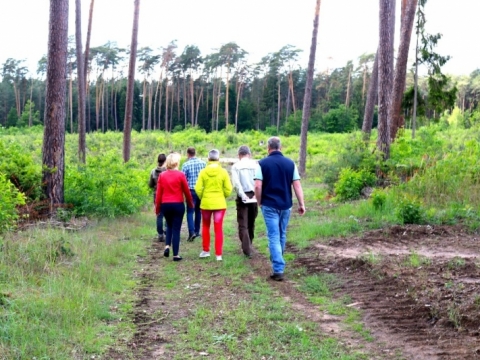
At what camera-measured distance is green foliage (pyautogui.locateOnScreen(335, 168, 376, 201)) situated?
15.4m

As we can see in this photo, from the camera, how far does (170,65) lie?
6956cm

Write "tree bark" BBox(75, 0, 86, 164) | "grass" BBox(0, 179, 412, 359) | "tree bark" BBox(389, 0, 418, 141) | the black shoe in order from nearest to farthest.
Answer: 1. "grass" BBox(0, 179, 412, 359)
2. the black shoe
3. "tree bark" BBox(389, 0, 418, 141)
4. "tree bark" BBox(75, 0, 86, 164)

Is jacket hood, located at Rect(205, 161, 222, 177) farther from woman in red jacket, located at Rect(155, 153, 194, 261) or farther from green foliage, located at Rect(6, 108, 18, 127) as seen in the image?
green foliage, located at Rect(6, 108, 18, 127)

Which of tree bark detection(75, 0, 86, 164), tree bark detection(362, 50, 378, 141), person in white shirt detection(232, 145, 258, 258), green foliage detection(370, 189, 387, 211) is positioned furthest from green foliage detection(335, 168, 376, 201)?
tree bark detection(75, 0, 86, 164)

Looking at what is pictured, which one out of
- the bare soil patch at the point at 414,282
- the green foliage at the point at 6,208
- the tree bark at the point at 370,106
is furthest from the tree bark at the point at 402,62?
the green foliage at the point at 6,208

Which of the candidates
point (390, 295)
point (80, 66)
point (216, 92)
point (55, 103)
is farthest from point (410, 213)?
point (216, 92)

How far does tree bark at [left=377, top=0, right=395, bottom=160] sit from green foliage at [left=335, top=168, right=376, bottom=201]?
0.87m

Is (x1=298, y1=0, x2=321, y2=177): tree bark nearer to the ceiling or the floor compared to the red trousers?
nearer to the ceiling

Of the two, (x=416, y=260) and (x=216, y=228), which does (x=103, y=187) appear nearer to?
(x=216, y=228)

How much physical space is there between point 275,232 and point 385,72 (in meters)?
9.52

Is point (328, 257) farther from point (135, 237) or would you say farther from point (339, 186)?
point (339, 186)

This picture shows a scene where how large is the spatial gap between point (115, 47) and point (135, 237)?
53513 mm

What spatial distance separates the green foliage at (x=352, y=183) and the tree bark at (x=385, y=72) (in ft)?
2.84

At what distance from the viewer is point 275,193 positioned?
25.1 feet
